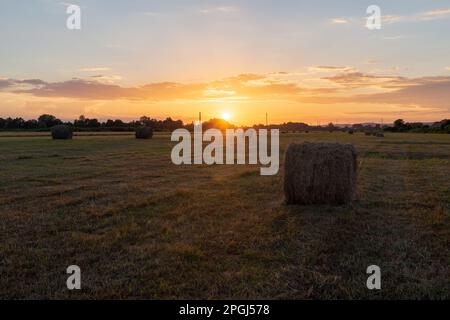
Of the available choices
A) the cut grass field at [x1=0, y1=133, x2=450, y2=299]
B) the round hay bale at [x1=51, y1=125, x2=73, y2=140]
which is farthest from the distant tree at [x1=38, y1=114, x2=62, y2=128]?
the cut grass field at [x1=0, y1=133, x2=450, y2=299]

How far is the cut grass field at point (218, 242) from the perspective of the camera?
5.71 m

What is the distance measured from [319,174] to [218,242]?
4.37 m

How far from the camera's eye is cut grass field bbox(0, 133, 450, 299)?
571 centimetres

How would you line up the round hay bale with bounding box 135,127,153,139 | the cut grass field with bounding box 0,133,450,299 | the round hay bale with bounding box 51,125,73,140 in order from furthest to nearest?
the round hay bale with bounding box 135,127,153,139, the round hay bale with bounding box 51,125,73,140, the cut grass field with bounding box 0,133,450,299

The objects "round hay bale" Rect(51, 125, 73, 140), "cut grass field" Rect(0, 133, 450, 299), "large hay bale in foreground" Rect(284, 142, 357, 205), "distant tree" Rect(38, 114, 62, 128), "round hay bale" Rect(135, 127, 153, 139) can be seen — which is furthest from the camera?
"distant tree" Rect(38, 114, 62, 128)

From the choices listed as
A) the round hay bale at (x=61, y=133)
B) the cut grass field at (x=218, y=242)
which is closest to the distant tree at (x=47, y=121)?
the round hay bale at (x=61, y=133)

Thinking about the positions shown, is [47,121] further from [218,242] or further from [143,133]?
[218,242]

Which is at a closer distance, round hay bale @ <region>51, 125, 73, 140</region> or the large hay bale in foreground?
the large hay bale in foreground

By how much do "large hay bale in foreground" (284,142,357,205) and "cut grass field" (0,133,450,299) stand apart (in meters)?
0.47

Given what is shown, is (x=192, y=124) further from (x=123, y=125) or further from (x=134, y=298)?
(x=134, y=298)

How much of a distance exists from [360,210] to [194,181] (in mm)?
6411

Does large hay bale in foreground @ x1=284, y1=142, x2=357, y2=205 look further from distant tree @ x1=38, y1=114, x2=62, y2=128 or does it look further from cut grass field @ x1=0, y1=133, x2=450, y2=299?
distant tree @ x1=38, y1=114, x2=62, y2=128

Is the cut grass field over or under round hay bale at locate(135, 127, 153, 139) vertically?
under

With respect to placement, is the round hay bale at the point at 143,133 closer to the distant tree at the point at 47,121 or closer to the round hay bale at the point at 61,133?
the round hay bale at the point at 61,133
